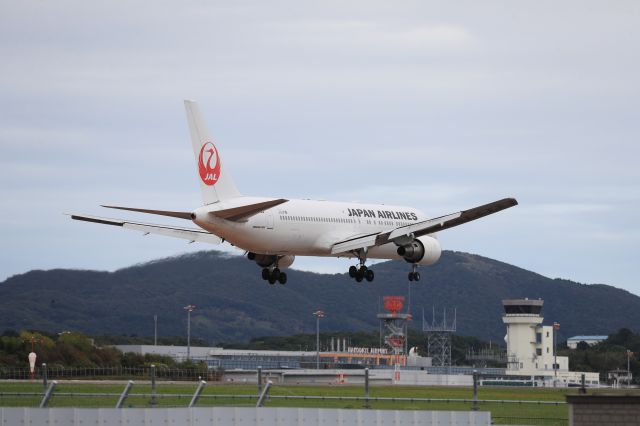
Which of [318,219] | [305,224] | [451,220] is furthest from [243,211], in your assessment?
[451,220]

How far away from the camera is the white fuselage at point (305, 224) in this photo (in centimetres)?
6350

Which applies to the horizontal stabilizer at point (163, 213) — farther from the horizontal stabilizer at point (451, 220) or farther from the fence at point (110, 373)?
the fence at point (110, 373)

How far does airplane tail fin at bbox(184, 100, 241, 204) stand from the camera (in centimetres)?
6531

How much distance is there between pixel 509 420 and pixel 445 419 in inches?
434

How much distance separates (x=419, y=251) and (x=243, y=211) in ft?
42.7

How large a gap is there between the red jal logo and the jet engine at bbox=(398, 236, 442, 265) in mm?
11838

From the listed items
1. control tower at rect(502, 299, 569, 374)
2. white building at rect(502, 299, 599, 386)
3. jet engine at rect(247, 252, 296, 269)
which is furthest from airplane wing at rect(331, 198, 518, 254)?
control tower at rect(502, 299, 569, 374)

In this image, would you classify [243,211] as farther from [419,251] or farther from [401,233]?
[419,251]

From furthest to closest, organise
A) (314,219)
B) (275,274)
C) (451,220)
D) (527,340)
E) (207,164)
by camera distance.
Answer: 1. (527,340)
2. (275,274)
3. (314,219)
4. (451,220)
5. (207,164)

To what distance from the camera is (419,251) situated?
2800 inches

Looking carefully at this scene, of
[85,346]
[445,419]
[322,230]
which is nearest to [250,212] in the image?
[322,230]

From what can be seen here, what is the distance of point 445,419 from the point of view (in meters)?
35.8

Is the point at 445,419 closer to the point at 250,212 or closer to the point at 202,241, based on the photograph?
the point at 250,212

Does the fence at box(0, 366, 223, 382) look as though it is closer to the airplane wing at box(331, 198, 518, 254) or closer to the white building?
the airplane wing at box(331, 198, 518, 254)
